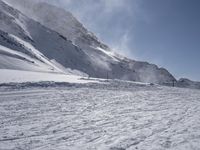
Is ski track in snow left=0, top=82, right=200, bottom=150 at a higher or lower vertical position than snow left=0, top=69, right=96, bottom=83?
lower

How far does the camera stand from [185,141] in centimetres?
1091

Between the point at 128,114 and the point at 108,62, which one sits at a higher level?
the point at 108,62

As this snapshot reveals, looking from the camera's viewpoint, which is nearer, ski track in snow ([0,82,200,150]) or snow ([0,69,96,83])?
ski track in snow ([0,82,200,150])

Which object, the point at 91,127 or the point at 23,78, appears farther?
the point at 23,78

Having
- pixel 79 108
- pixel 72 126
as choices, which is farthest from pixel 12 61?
pixel 72 126

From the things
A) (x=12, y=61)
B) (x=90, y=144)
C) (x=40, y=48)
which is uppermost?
(x=40, y=48)

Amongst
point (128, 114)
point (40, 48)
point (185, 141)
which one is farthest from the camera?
point (40, 48)

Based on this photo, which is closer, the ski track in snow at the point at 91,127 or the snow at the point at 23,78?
the ski track in snow at the point at 91,127

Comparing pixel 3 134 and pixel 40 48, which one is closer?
pixel 3 134

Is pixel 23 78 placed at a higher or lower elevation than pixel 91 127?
higher

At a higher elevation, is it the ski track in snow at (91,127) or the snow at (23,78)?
the snow at (23,78)

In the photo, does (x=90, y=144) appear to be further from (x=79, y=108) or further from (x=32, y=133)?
(x=79, y=108)

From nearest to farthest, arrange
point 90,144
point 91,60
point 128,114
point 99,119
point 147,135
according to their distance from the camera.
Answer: point 90,144, point 147,135, point 99,119, point 128,114, point 91,60

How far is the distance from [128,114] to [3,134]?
6769 millimetres
